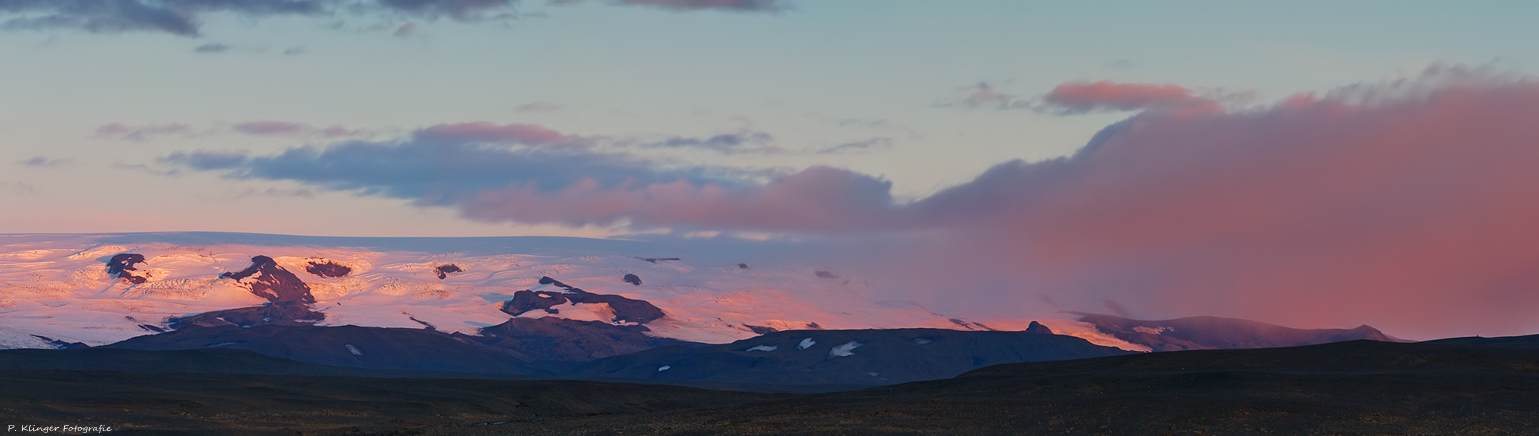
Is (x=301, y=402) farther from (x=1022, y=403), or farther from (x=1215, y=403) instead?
(x=1215, y=403)

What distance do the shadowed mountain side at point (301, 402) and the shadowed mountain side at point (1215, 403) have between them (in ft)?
53.5

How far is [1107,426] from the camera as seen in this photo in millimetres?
85250

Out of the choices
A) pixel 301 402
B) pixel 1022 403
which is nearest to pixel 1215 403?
pixel 1022 403

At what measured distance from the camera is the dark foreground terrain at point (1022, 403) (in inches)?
3398

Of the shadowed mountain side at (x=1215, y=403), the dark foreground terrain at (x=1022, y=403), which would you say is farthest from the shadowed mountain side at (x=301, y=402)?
the shadowed mountain side at (x=1215, y=403)

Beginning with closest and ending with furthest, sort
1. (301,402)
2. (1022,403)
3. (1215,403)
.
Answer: (1215,403) → (1022,403) → (301,402)

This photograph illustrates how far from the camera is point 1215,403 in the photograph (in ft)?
300

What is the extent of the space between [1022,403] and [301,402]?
194 ft

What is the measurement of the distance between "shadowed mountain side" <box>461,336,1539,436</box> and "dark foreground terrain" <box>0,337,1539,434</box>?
155 millimetres

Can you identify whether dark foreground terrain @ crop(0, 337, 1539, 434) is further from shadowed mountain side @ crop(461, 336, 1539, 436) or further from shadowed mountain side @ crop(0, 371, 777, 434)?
shadowed mountain side @ crop(0, 371, 777, 434)

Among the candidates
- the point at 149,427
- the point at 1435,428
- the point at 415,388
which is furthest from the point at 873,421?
the point at 415,388

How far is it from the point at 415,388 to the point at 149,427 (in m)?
56.0

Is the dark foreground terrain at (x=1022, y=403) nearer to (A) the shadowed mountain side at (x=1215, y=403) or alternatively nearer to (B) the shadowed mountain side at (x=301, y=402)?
(A) the shadowed mountain side at (x=1215, y=403)

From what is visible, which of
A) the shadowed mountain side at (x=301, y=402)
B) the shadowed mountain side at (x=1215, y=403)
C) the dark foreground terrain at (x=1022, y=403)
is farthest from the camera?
the shadowed mountain side at (x=301, y=402)
